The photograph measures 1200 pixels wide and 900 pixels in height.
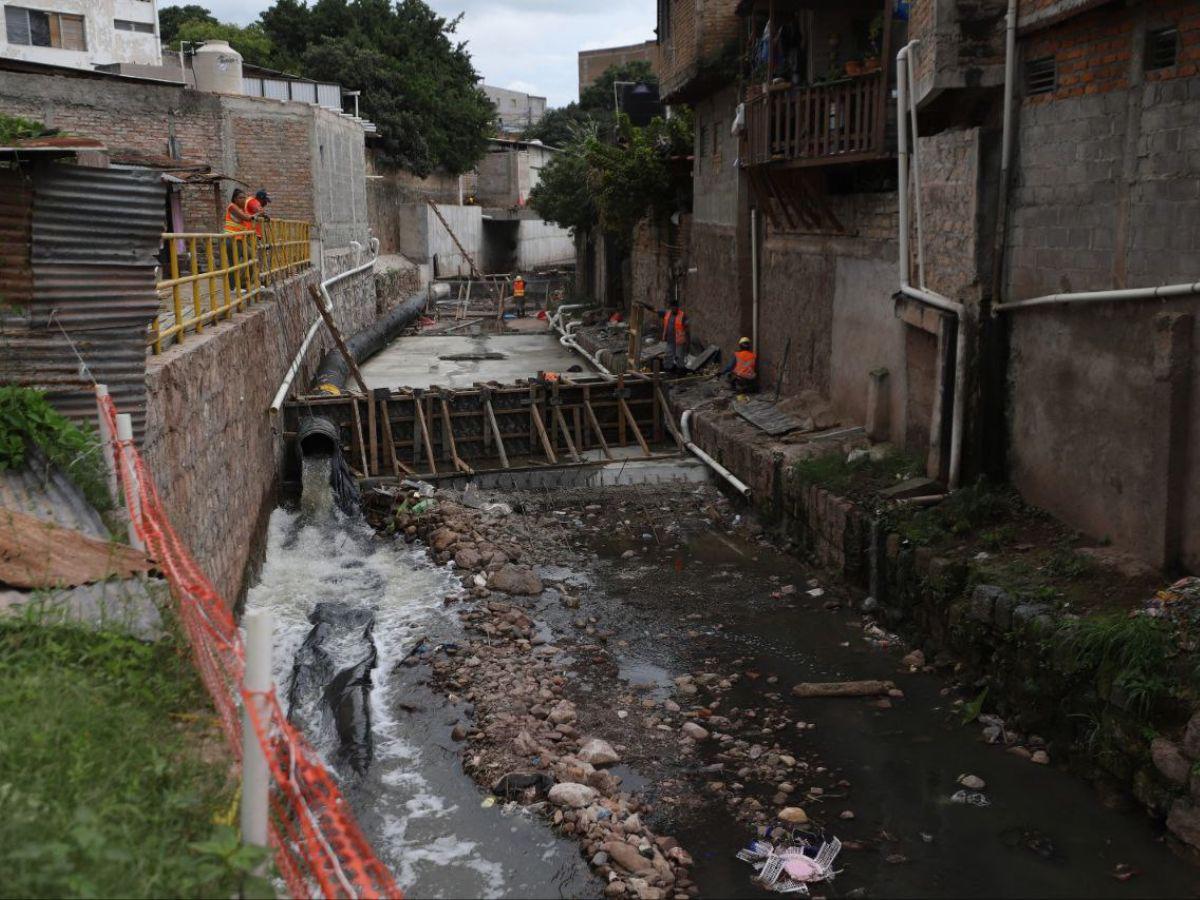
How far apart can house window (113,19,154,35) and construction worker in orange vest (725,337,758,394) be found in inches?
1287

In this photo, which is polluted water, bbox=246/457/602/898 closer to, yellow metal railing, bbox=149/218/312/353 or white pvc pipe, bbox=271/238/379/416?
white pvc pipe, bbox=271/238/379/416

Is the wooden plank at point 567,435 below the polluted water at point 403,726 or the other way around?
the other way around

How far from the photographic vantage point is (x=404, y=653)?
33.9ft

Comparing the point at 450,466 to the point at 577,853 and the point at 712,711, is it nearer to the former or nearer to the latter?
the point at 712,711

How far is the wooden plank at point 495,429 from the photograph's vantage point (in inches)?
653

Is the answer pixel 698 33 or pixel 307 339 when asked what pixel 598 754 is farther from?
pixel 698 33

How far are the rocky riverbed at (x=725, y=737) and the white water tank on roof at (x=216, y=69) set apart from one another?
18.9 meters

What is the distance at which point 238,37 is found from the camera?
4528cm

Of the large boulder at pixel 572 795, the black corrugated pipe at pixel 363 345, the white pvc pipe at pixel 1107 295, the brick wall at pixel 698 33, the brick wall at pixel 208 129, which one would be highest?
the brick wall at pixel 698 33

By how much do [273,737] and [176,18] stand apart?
56.3 metres

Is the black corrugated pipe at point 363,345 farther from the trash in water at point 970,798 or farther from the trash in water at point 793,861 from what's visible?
the trash in water at point 970,798

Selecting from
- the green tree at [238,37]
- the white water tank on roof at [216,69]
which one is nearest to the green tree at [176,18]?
the green tree at [238,37]

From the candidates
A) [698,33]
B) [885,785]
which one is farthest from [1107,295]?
[698,33]

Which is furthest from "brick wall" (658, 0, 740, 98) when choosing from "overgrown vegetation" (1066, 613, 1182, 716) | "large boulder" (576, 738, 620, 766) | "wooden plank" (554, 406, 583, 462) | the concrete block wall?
"large boulder" (576, 738, 620, 766)
